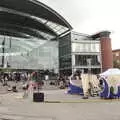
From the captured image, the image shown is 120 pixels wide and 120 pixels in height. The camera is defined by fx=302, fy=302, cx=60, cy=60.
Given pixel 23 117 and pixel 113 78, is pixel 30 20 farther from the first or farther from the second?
pixel 23 117

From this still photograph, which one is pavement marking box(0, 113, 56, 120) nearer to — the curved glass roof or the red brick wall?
the curved glass roof

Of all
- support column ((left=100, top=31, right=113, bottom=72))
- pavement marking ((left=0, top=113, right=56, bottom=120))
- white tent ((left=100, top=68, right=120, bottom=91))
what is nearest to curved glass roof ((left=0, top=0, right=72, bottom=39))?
support column ((left=100, top=31, right=113, bottom=72))

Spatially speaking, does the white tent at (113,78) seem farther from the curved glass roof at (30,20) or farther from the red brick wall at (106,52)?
the red brick wall at (106,52)

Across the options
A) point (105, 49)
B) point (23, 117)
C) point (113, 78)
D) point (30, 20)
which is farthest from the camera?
point (105, 49)

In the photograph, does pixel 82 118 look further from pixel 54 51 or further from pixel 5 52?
pixel 54 51

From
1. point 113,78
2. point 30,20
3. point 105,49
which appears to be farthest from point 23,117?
point 105,49

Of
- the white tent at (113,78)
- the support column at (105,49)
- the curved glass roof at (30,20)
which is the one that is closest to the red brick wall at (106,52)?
the support column at (105,49)

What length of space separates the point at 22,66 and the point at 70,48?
12.2m

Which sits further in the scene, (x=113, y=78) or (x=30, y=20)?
(x=30, y=20)

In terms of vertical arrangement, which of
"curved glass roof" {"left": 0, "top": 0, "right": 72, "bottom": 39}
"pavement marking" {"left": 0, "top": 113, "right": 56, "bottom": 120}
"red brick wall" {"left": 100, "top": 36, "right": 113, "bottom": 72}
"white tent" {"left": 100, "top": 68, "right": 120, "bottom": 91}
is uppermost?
"curved glass roof" {"left": 0, "top": 0, "right": 72, "bottom": 39}

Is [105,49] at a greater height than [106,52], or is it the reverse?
[105,49]

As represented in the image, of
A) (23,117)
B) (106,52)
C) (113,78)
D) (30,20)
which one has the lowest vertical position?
(23,117)

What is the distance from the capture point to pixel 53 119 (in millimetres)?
13281

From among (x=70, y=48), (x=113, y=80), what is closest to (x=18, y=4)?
(x=70, y=48)
